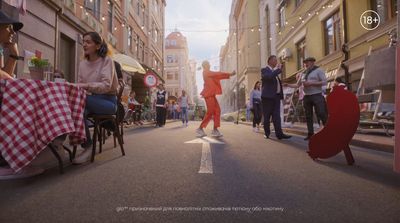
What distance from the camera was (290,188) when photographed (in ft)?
9.04

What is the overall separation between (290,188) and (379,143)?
12.2 ft

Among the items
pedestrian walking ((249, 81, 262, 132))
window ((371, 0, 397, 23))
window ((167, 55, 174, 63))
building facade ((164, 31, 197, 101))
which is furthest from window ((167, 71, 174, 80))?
window ((371, 0, 397, 23))

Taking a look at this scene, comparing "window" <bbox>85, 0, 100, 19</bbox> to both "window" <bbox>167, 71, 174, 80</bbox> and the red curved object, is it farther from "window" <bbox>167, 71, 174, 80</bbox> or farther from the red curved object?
"window" <bbox>167, 71, 174, 80</bbox>

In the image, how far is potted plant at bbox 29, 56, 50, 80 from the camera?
3.90 meters

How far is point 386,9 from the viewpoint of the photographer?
9.98 meters

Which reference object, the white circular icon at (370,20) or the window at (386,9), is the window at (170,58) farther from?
the window at (386,9)

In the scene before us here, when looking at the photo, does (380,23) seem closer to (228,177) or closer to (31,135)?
(228,177)

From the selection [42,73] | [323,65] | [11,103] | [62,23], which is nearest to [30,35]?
[62,23]

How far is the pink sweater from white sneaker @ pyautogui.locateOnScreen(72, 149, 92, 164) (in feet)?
2.49

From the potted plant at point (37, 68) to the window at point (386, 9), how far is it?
958 cm

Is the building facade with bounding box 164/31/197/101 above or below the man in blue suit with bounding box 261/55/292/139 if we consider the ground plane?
above

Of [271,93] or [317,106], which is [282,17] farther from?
[317,106]

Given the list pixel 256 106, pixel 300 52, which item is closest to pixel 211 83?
pixel 256 106

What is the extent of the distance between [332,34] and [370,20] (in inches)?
134
